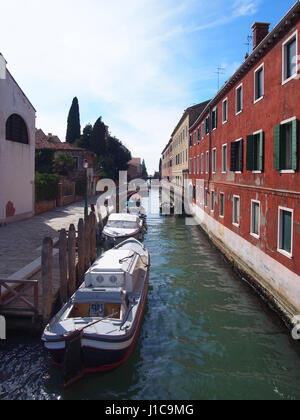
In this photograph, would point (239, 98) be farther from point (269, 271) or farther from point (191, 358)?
point (191, 358)

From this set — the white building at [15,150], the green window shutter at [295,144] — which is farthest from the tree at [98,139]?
the green window shutter at [295,144]

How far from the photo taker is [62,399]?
5914mm

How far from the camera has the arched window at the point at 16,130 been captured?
60.1ft

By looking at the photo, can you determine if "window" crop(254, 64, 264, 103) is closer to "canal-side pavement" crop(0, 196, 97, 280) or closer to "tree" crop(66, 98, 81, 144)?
"canal-side pavement" crop(0, 196, 97, 280)

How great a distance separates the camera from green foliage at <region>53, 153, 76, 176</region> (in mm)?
34147

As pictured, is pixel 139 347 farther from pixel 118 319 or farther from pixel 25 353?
pixel 25 353

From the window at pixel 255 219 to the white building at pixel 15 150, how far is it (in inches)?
474

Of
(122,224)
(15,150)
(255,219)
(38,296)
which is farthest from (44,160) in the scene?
(38,296)

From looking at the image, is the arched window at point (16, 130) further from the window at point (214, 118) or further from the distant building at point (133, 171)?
the distant building at point (133, 171)

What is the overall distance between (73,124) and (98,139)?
6745 millimetres

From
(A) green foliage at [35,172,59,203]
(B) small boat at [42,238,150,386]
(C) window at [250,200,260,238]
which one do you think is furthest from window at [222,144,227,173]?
(A) green foliage at [35,172,59,203]

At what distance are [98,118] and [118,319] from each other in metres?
49.3

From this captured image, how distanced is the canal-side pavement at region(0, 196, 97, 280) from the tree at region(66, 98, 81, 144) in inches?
1451

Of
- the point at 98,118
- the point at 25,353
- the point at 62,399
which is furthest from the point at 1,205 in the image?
the point at 98,118
